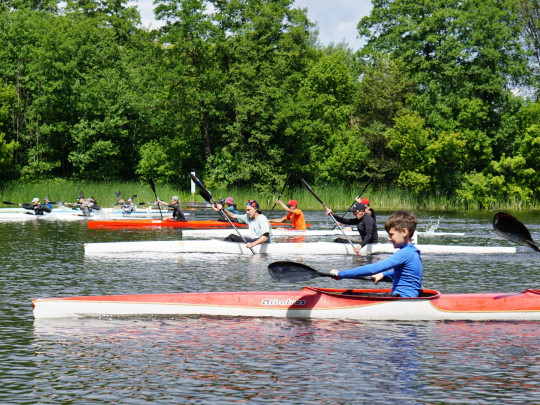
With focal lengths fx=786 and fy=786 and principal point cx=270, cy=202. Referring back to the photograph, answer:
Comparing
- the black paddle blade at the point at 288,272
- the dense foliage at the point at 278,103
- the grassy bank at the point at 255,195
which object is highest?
the dense foliage at the point at 278,103

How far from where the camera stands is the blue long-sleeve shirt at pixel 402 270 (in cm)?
1086

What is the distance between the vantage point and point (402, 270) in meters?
11.3

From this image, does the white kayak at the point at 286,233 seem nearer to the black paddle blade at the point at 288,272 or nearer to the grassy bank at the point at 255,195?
the black paddle blade at the point at 288,272

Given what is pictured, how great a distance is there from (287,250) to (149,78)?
48414mm

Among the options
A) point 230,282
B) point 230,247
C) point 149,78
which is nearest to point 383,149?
point 149,78

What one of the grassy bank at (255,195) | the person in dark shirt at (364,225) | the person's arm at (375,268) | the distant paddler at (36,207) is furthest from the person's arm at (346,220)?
the grassy bank at (255,195)

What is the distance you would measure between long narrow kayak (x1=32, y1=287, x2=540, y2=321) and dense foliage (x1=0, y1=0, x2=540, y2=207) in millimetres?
43648

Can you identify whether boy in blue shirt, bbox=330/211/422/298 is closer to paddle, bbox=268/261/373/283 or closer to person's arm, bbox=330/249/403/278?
person's arm, bbox=330/249/403/278

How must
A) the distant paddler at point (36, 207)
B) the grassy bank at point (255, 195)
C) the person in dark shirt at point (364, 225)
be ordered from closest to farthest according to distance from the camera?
the person in dark shirt at point (364, 225) → the distant paddler at point (36, 207) → the grassy bank at point (255, 195)

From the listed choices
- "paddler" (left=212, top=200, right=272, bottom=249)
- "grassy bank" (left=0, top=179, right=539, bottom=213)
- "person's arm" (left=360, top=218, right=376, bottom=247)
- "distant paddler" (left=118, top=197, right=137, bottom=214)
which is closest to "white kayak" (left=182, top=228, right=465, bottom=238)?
"paddler" (left=212, top=200, right=272, bottom=249)

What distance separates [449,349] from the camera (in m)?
10.1

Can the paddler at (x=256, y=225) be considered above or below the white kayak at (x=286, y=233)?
above

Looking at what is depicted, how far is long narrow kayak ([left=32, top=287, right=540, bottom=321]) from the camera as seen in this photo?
459 inches

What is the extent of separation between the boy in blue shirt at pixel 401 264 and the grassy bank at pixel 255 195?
122 ft
